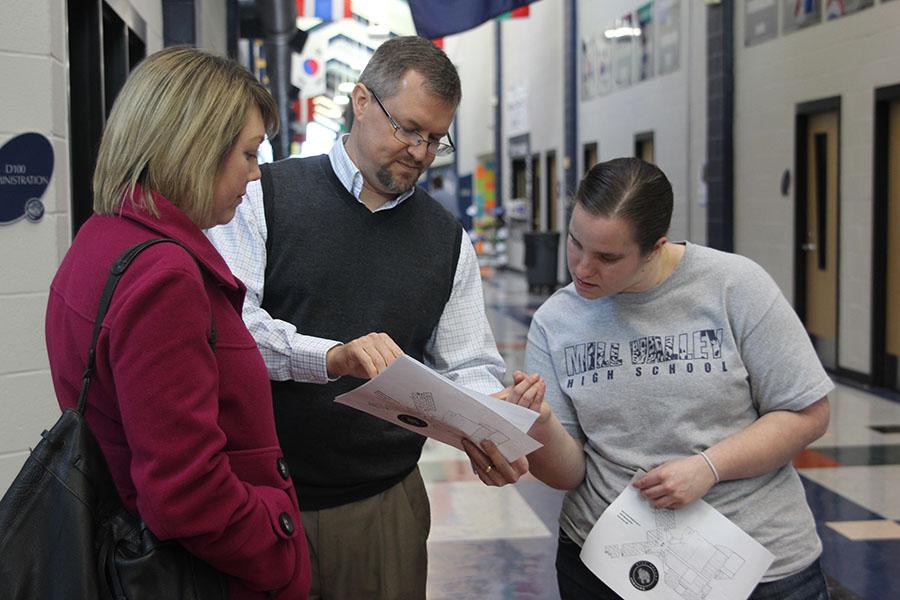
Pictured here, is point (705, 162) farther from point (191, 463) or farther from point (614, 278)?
point (191, 463)

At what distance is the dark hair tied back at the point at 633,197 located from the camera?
6.13ft

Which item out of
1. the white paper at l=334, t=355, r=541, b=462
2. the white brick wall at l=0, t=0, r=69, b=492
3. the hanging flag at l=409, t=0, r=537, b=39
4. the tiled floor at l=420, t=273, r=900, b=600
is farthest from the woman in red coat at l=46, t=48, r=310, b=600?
the hanging flag at l=409, t=0, r=537, b=39

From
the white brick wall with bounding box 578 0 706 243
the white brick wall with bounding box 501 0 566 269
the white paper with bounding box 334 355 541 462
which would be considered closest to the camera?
the white paper with bounding box 334 355 541 462

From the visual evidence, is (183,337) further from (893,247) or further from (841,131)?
(841,131)

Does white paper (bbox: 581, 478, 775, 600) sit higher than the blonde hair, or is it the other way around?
the blonde hair

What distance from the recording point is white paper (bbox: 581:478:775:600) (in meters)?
1.85

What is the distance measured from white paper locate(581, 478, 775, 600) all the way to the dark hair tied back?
471 millimetres

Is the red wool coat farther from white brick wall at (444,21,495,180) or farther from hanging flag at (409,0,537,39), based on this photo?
white brick wall at (444,21,495,180)

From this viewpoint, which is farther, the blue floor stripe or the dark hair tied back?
the blue floor stripe

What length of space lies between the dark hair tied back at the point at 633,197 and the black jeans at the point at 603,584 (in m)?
0.63

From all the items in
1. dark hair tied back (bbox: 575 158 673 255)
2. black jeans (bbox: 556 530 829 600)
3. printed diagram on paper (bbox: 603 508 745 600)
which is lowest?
black jeans (bbox: 556 530 829 600)

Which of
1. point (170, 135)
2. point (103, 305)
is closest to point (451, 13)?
point (170, 135)

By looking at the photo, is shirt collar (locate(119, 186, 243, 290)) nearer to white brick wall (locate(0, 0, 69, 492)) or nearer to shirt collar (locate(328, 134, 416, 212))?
shirt collar (locate(328, 134, 416, 212))

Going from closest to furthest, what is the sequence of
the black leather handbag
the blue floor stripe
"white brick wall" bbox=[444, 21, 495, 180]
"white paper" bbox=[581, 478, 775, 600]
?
the black leather handbag
"white paper" bbox=[581, 478, 775, 600]
the blue floor stripe
"white brick wall" bbox=[444, 21, 495, 180]
